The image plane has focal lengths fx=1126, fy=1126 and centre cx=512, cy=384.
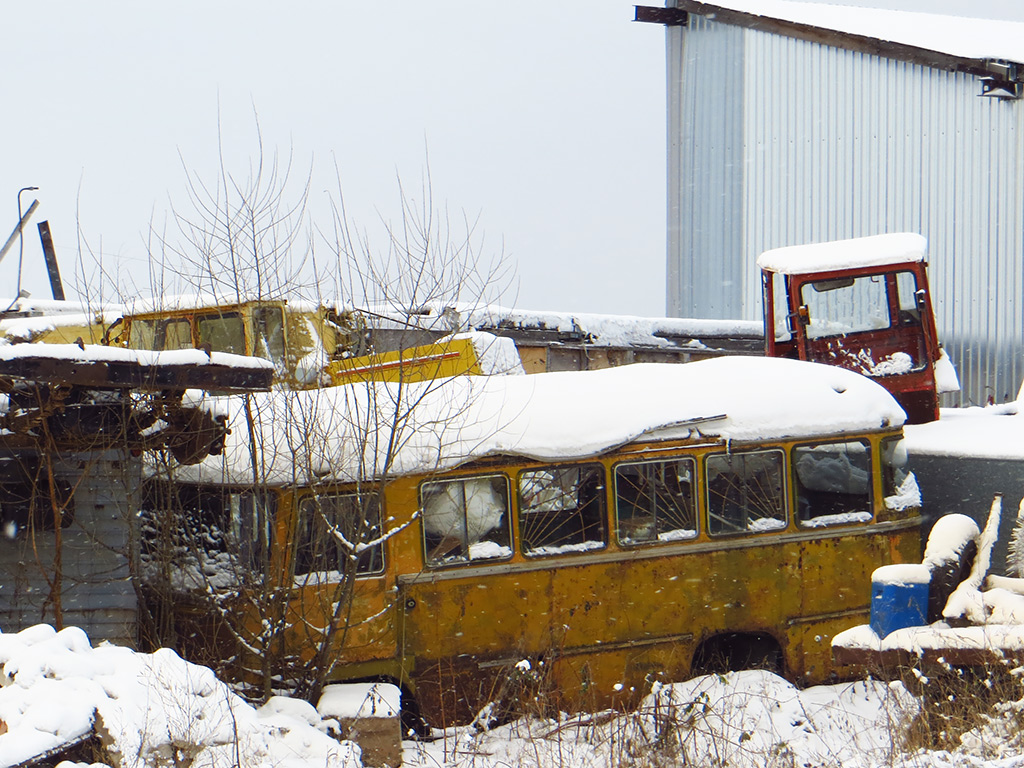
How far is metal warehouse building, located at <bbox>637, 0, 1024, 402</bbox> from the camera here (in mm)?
15234

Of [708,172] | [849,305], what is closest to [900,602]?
[849,305]

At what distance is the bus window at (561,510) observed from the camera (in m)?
8.60

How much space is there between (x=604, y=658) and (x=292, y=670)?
2.36 metres

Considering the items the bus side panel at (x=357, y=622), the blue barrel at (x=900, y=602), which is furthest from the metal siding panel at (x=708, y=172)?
the bus side panel at (x=357, y=622)

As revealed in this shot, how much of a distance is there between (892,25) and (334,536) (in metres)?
14.5

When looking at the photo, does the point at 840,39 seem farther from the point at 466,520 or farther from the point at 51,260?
the point at 51,260

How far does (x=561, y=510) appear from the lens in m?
8.70

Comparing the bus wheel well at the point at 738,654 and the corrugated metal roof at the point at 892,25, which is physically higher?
the corrugated metal roof at the point at 892,25

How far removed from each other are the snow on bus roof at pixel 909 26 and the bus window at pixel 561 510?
32.7ft

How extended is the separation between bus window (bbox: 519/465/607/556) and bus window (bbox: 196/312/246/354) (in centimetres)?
367

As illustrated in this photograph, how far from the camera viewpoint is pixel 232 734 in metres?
6.78

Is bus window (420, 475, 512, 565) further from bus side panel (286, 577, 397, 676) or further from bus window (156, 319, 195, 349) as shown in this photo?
bus window (156, 319, 195, 349)

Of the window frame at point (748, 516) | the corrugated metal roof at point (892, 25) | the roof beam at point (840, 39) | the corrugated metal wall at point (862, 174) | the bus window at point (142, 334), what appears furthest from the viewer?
the corrugated metal roof at point (892, 25)

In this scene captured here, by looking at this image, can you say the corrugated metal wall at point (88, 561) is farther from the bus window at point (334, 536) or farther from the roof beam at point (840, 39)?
the roof beam at point (840, 39)
